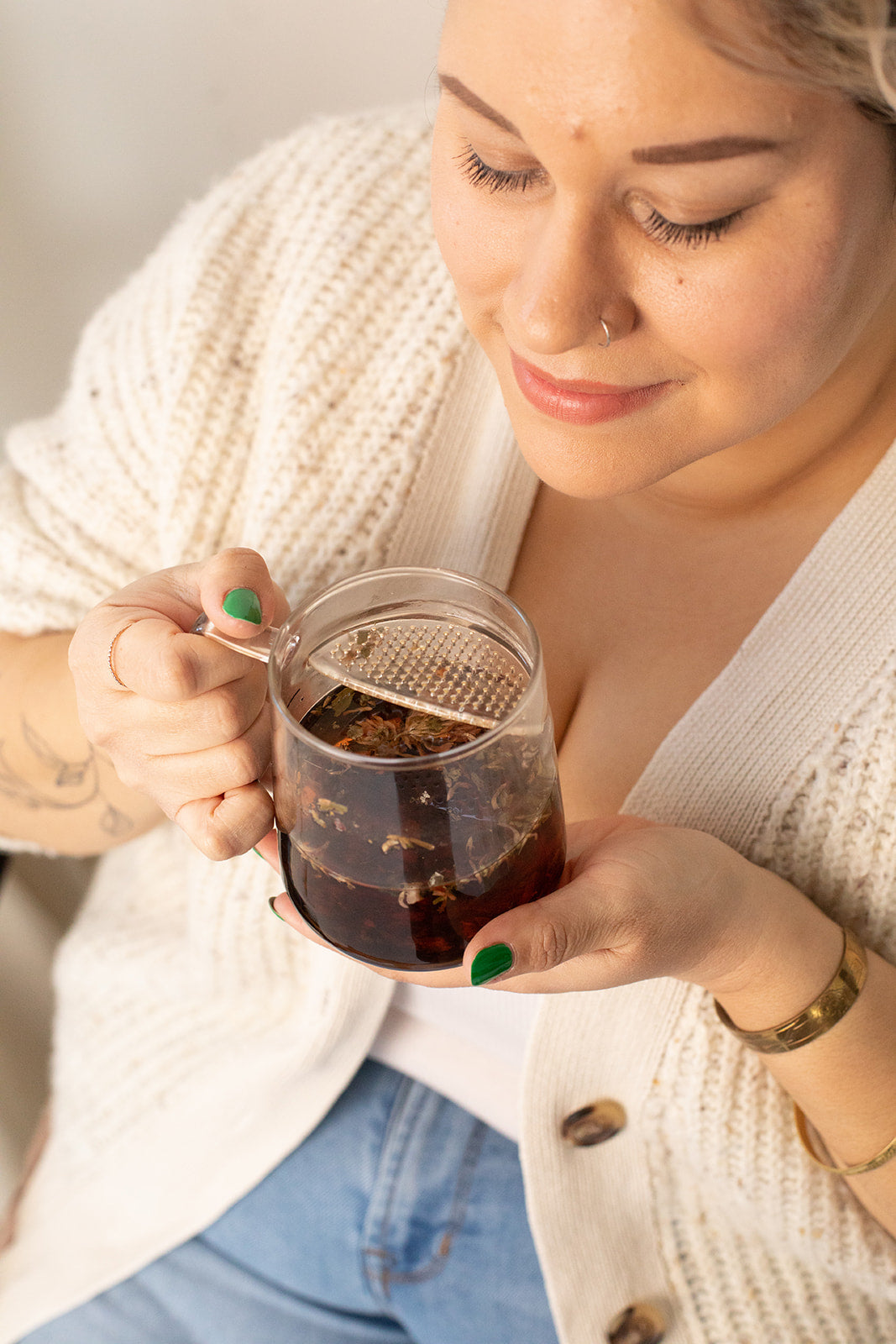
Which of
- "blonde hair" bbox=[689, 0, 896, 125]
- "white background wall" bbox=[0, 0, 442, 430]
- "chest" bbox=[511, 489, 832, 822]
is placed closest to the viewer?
"blonde hair" bbox=[689, 0, 896, 125]

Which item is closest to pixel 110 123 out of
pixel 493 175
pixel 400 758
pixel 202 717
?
pixel 493 175

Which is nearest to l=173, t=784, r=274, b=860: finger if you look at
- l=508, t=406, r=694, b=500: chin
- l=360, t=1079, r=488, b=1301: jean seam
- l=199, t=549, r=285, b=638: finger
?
l=199, t=549, r=285, b=638: finger

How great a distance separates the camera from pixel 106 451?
1015mm

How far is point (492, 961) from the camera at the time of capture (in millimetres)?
574

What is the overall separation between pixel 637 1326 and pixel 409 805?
0.67 m

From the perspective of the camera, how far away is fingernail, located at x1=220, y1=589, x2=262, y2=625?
0.65 meters

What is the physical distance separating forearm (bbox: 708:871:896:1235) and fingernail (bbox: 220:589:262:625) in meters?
0.41

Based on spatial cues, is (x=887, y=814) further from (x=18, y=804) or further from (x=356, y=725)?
(x=18, y=804)

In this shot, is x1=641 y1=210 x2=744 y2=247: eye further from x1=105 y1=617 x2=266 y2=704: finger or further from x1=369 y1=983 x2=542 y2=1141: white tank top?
x1=369 y1=983 x2=542 y2=1141: white tank top

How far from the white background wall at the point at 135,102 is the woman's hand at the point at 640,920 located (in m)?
1.04

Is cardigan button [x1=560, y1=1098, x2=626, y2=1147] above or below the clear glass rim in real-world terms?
below

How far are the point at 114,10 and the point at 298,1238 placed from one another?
1.41 meters

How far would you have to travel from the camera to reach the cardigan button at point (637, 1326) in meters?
0.92

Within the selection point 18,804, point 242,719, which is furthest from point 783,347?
point 18,804
